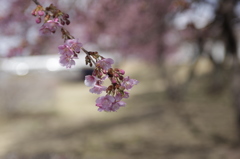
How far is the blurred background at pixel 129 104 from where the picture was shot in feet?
17.3

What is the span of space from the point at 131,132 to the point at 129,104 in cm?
382

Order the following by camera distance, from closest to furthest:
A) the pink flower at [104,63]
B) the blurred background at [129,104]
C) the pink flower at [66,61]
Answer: the pink flower at [104,63]
the pink flower at [66,61]
the blurred background at [129,104]

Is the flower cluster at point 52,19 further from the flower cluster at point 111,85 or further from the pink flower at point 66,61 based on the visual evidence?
the flower cluster at point 111,85

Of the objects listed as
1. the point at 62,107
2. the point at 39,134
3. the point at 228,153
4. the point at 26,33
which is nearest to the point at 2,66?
the point at 62,107

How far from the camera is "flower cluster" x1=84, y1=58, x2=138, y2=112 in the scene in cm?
165

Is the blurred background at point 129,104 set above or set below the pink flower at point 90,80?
above

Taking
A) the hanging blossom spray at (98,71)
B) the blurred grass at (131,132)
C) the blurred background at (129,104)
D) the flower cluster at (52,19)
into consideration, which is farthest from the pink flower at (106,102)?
the blurred grass at (131,132)

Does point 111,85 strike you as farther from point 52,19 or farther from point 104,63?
point 52,19

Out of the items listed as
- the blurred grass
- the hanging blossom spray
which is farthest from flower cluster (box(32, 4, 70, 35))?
the blurred grass

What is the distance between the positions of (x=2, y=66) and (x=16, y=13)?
17709 mm

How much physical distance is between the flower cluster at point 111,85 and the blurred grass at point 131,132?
386 centimetres

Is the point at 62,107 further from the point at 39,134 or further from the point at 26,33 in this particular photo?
the point at 26,33

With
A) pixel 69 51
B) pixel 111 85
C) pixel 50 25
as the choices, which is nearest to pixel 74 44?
pixel 69 51

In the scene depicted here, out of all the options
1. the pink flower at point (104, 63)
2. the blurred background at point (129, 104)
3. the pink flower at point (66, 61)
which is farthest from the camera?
the blurred background at point (129, 104)
